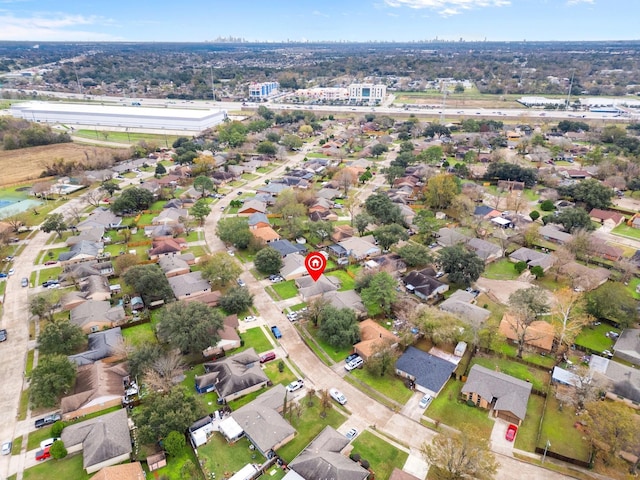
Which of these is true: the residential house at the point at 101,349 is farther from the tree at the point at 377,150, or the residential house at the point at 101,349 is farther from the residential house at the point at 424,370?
the tree at the point at 377,150

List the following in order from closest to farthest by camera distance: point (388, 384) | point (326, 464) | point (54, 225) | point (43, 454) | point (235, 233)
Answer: point (326, 464)
point (43, 454)
point (388, 384)
point (235, 233)
point (54, 225)

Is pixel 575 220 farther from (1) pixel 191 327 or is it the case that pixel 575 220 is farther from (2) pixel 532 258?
(1) pixel 191 327

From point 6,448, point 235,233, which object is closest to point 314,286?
point 235,233

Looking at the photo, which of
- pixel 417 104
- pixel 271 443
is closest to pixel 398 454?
pixel 271 443

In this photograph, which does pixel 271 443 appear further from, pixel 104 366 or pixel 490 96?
pixel 490 96

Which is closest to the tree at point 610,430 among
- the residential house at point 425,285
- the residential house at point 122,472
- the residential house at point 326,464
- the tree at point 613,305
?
the residential house at point 326,464

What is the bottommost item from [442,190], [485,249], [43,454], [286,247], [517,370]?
[517,370]
